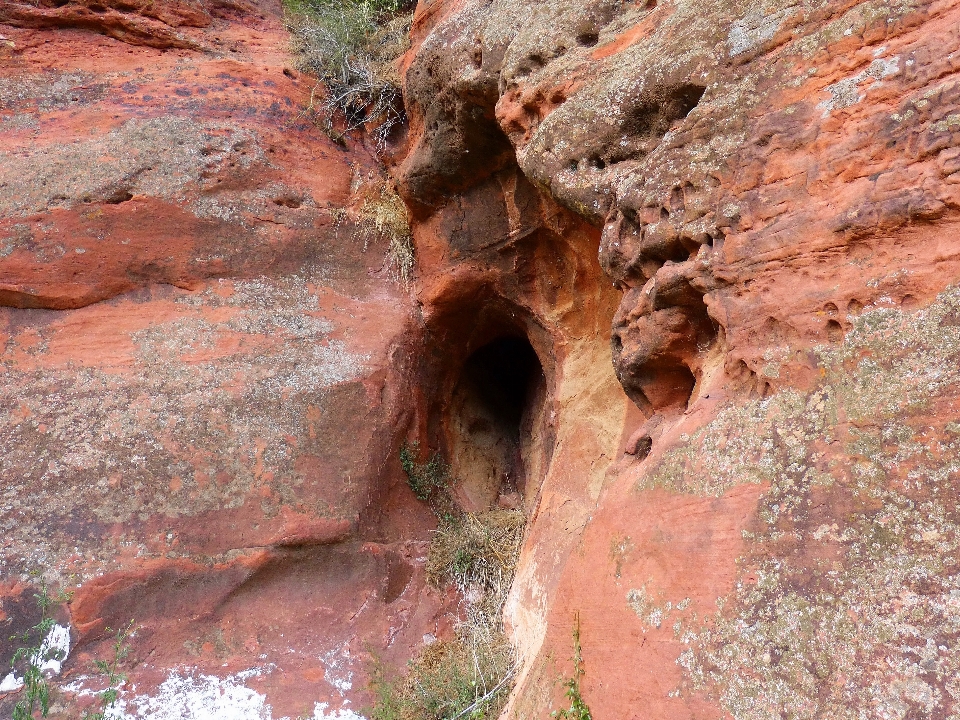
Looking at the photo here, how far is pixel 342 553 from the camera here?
180 inches

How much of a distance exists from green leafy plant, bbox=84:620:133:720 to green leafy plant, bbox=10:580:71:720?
0.75 feet

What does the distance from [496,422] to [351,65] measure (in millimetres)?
3512

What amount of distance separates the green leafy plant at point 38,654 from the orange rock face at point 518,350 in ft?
0.27

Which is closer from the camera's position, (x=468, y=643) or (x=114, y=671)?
(x=114, y=671)

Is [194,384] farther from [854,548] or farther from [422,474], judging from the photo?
[854,548]

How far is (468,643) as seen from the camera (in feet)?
14.1

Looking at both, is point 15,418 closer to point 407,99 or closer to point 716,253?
point 407,99

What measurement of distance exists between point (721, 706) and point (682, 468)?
2.94ft

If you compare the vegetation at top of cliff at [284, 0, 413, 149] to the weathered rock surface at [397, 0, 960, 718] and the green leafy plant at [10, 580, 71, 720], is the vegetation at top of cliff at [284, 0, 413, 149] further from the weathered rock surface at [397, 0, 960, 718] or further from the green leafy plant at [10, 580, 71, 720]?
the green leafy plant at [10, 580, 71, 720]

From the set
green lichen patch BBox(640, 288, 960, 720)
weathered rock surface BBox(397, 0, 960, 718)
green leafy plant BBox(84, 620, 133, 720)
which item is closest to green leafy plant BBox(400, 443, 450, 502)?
weathered rock surface BBox(397, 0, 960, 718)

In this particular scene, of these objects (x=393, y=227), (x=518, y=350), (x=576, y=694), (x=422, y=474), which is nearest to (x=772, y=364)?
(x=576, y=694)

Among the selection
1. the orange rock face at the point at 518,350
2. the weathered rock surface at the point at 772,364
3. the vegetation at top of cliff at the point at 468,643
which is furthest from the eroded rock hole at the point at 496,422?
the weathered rock surface at the point at 772,364

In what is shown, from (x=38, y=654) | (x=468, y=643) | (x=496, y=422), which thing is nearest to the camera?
(x=38, y=654)

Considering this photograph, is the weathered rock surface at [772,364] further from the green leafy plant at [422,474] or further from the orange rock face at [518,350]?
the green leafy plant at [422,474]
